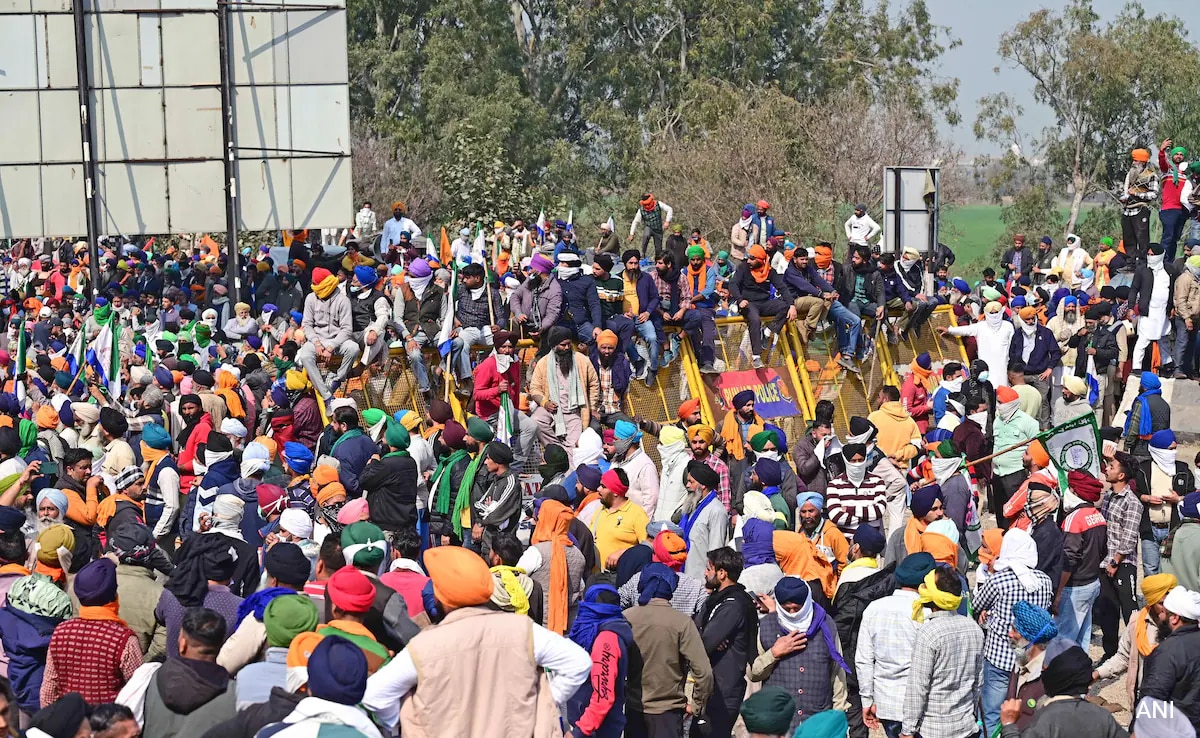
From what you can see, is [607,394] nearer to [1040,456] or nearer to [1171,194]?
[1040,456]

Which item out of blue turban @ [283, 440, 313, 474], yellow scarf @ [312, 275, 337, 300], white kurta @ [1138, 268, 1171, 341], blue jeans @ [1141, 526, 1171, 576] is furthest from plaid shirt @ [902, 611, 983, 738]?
white kurta @ [1138, 268, 1171, 341]

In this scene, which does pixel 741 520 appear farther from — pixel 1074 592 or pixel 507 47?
pixel 507 47

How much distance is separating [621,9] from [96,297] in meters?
40.0

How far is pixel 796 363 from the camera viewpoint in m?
17.3

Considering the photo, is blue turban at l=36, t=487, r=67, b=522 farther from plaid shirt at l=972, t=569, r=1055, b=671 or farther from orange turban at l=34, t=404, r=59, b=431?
plaid shirt at l=972, t=569, r=1055, b=671

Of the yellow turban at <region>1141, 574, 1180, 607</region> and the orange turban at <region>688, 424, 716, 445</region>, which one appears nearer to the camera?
the yellow turban at <region>1141, 574, 1180, 607</region>

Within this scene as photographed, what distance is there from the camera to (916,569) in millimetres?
8172

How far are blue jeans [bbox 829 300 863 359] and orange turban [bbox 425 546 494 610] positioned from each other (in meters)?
11.4

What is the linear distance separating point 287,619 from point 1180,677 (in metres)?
4.42

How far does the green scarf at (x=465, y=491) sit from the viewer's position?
1105 cm

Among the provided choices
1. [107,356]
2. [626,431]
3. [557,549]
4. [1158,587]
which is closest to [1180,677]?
[1158,587]

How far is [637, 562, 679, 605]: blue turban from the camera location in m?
8.01

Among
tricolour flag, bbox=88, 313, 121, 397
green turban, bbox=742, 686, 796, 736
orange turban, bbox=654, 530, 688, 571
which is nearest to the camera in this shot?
green turban, bbox=742, 686, 796, 736

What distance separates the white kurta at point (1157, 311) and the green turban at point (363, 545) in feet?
43.7
